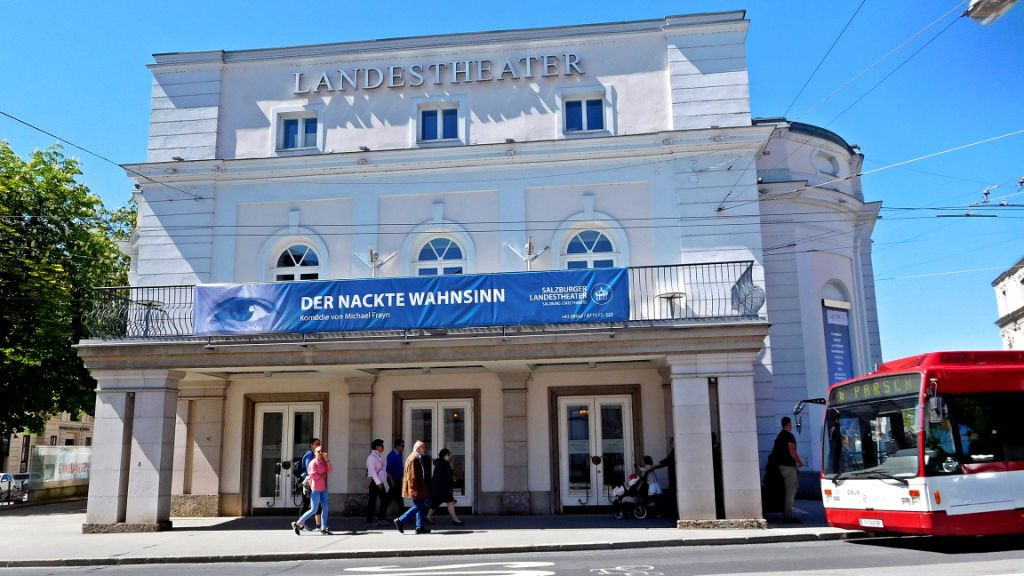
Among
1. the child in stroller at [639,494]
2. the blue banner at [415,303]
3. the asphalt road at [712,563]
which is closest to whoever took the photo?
the asphalt road at [712,563]

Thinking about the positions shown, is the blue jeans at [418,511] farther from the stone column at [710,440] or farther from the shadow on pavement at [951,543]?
the shadow on pavement at [951,543]

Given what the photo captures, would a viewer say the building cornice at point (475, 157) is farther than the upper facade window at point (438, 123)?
No

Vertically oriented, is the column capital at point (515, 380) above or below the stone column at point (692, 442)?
above

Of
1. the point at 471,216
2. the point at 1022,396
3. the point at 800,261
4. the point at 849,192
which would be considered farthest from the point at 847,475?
the point at 849,192

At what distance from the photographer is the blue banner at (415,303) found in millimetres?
15555

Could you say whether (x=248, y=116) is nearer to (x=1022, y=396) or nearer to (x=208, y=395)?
(x=208, y=395)

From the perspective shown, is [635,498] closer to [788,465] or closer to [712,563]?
[788,465]

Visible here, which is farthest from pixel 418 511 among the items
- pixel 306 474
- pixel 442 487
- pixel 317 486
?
pixel 306 474

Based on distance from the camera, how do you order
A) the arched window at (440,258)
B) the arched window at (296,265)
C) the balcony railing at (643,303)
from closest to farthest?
1. the balcony railing at (643,303)
2. the arched window at (440,258)
3. the arched window at (296,265)

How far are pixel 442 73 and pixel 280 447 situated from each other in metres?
9.92

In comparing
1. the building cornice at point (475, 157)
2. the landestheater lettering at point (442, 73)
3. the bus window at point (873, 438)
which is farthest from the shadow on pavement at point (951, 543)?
the landestheater lettering at point (442, 73)

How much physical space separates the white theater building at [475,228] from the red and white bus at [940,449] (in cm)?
519

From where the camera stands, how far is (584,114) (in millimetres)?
19531

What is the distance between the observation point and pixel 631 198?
61.6 ft
